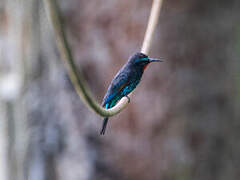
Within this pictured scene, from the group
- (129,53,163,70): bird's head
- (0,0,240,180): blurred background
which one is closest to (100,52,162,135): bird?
(129,53,163,70): bird's head

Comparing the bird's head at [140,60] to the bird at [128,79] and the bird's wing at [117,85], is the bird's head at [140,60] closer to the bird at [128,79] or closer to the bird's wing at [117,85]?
the bird at [128,79]

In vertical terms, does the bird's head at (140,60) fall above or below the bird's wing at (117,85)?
above

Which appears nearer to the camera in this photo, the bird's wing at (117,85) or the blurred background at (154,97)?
the bird's wing at (117,85)

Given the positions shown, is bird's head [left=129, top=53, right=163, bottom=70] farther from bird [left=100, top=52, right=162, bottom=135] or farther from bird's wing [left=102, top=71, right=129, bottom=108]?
bird's wing [left=102, top=71, right=129, bottom=108]

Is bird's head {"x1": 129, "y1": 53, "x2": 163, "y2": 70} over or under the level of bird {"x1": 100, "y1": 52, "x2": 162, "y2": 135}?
over

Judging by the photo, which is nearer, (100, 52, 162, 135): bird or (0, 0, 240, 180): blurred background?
(100, 52, 162, 135): bird

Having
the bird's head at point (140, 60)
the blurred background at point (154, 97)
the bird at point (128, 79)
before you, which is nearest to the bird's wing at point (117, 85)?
the bird at point (128, 79)

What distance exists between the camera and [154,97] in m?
5.42

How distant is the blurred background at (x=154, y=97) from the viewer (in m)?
5.39

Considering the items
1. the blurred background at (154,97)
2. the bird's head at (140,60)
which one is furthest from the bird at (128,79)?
the blurred background at (154,97)

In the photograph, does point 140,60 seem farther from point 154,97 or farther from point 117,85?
point 154,97

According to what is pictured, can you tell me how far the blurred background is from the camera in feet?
17.7

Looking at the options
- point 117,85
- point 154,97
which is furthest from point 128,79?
point 154,97

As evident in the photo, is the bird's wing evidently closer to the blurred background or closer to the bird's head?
the bird's head
